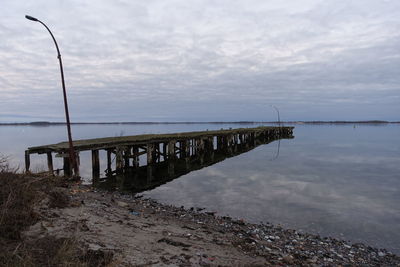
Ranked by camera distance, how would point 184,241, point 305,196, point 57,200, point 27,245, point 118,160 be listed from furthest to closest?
point 118,160 → point 305,196 → point 57,200 → point 184,241 → point 27,245

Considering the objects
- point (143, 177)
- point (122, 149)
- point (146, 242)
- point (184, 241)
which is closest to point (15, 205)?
point (146, 242)

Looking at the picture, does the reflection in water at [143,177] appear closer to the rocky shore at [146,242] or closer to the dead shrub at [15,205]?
the rocky shore at [146,242]

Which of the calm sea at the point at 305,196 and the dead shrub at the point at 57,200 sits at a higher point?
the dead shrub at the point at 57,200

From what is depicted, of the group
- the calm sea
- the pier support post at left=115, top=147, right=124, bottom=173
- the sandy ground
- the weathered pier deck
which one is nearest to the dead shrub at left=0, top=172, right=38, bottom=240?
the sandy ground

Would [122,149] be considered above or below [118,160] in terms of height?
above

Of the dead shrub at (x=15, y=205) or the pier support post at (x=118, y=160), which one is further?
the pier support post at (x=118, y=160)

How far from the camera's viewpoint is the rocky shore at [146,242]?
15.4 ft

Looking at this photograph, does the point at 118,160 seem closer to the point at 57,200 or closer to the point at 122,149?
the point at 122,149

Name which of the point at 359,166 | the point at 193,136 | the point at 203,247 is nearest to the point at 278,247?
the point at 203,247

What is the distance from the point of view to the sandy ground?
5.34 m

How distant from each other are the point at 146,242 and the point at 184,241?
3.33 feet

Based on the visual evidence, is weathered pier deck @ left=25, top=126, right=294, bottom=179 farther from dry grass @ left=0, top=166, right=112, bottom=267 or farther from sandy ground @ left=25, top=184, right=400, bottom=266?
dry grass @ left=0, top=166, right=112, bottom=267

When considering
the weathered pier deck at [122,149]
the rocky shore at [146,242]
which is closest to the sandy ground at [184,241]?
the rocky shore at [146,242]

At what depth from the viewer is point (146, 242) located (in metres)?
5.98
